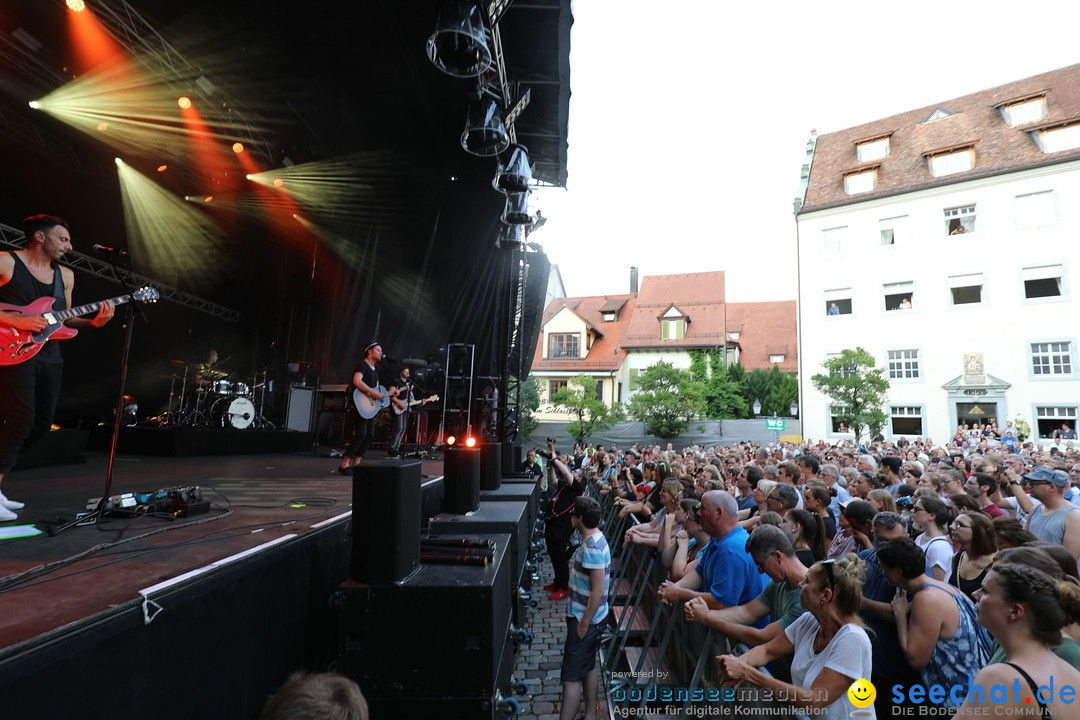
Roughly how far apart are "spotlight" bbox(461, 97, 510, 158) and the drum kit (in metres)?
7.29

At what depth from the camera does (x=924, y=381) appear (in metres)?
23.5

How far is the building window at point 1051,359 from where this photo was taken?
20.9 meters

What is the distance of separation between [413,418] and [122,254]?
8.99 metres

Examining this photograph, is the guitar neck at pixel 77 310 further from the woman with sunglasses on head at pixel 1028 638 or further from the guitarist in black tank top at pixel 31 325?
the woman with sunglasses on head at pixel 1028 638

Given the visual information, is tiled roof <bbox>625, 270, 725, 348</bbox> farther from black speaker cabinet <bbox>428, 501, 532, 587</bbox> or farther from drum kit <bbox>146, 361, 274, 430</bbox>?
black speaker cabinet <bbox>428, 501, 532, 587</bbox>

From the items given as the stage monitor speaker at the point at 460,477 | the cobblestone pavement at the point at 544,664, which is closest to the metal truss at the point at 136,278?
the stage monitor speaker at the point at 460,477

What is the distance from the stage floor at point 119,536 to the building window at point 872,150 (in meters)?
32.3

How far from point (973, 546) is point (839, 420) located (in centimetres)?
2410

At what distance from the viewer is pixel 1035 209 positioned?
22.5 m

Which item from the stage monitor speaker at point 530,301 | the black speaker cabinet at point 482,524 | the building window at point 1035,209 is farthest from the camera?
the building window at point 1035,209

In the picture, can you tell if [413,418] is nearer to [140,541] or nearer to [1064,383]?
[140,541]

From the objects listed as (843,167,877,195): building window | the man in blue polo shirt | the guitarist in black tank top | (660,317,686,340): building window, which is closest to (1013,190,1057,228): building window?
(843,167,877,195): building window

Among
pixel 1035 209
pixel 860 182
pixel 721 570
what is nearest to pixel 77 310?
pixel 721 570

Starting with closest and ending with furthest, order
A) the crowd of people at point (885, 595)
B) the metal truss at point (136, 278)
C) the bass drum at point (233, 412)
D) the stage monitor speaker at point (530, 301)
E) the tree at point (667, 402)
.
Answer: the crowd of people at point (885, 595), the metal truss at point (136, 278), the bass drum at point (233, 412), the stage monitor speaker at point (530, 301), the tree at point (667, 402)
